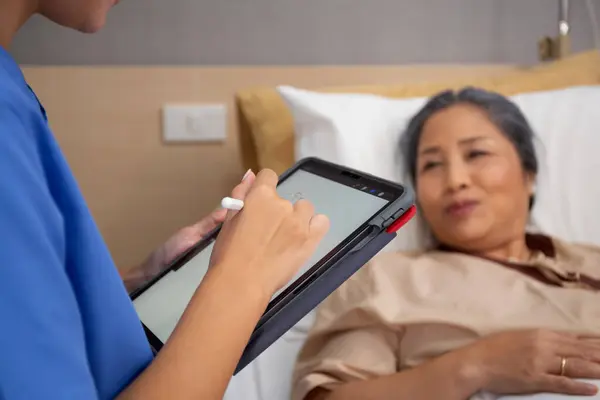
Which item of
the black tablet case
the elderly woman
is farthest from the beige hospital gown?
the black tablet case

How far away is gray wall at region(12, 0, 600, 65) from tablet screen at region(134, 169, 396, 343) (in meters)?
0.77

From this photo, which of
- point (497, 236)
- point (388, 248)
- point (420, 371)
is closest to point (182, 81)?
point (388, 248)

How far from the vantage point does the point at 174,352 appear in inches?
17.6

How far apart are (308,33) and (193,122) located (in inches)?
14.7

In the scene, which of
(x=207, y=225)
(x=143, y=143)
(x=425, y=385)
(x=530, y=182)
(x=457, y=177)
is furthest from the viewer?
(x=143, y=143)

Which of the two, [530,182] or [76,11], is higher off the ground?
[76,11]

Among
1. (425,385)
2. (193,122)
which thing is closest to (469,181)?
(425,385)

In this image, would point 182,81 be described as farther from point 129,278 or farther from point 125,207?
point 129,278

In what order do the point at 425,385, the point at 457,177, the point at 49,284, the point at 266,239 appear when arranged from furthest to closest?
the point at 457,177 < the point at 425,385 < the point at 266,239 < the point at 49,284

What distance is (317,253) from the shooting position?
24.7 inches

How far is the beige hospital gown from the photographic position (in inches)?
31.5

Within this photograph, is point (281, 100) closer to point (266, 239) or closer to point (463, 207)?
point (463, 207)

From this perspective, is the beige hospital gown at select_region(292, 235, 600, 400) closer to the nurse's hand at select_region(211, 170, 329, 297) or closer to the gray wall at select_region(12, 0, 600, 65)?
the nurse's hand at select_region(211, 170, 329, 297)

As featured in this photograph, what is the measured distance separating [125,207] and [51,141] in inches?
41.1
